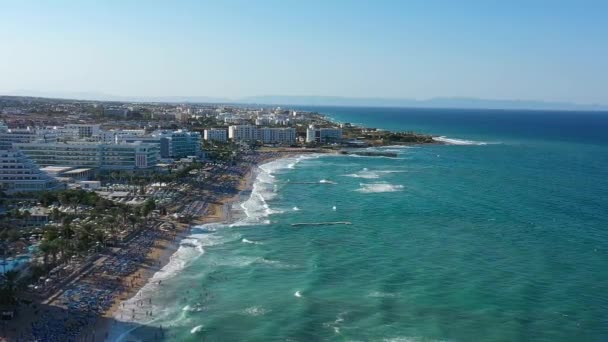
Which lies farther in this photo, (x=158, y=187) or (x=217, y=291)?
(x=158, y=187)

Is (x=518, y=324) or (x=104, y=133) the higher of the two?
(x=104, y=133)

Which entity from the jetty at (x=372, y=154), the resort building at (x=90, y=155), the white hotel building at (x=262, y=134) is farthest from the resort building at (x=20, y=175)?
the white hotel building at (x=262, y=134)

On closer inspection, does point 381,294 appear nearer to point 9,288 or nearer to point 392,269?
point 392,269

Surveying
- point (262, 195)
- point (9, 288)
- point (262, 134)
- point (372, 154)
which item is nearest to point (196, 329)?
point (9, 288)

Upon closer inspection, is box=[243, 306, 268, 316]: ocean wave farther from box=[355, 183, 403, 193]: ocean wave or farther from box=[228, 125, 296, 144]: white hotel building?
box=[228, 125, 296, 144]: white hotel building

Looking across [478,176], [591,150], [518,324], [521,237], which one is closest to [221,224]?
[521,237]

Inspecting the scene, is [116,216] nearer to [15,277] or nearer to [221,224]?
[221,224]
